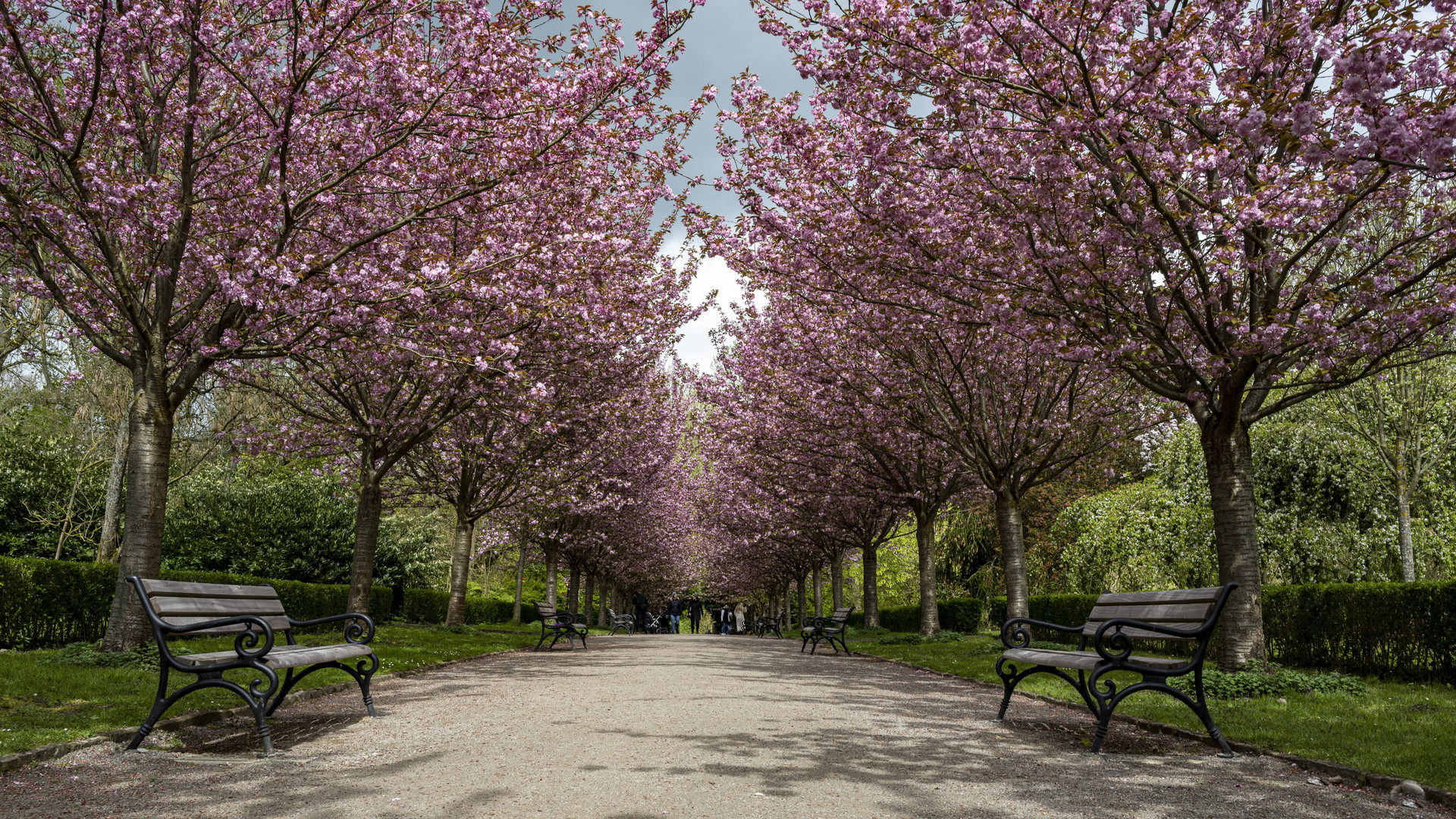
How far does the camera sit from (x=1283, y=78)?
24.9ft

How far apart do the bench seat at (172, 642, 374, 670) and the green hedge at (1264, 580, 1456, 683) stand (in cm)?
1134

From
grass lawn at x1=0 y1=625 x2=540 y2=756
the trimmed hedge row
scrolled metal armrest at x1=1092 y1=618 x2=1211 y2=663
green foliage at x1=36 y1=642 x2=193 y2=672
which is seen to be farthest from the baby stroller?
scrolled metal armrest at x1=1092 y1=618 x2=1211 y2=663

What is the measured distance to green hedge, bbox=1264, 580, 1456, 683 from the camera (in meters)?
9.98

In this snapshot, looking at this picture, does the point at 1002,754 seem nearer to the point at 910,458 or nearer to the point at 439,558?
the point at 910,458

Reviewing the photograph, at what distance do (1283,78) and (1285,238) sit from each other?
223 cm

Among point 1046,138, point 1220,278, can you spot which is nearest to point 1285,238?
point 1220,278

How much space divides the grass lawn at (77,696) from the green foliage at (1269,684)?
8.93 m

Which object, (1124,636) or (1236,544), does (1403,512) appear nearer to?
(1236,544)

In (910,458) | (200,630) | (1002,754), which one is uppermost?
(910,458)

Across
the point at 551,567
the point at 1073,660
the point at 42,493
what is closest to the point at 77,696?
the point at 1073,660

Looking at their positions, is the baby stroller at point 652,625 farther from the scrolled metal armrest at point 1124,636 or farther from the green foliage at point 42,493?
the scrolled metal armrest at point 1124,636

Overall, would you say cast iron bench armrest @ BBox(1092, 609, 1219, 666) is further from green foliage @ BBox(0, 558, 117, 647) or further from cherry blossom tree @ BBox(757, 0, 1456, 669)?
green foliage @ BBox(0, 558, 117, 647)

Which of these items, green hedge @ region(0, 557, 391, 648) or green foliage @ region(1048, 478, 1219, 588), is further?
green foliage @ region(1048, 478, 1219, 588)

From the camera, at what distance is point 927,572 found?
21375mm
